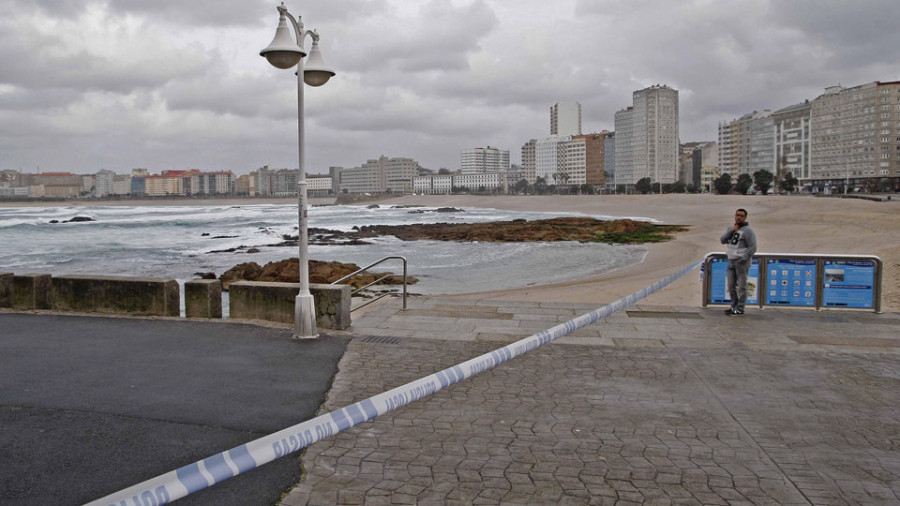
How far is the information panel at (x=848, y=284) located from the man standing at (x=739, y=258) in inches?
54.1

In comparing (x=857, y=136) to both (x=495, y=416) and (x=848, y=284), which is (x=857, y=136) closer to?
(x=848, y=284)

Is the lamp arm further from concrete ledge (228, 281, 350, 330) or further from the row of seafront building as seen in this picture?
the row of seafront building

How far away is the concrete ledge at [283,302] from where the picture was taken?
848 cm

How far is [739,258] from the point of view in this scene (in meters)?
9.56

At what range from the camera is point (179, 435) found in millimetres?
4605

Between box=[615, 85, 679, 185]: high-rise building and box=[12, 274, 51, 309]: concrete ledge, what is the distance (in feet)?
583

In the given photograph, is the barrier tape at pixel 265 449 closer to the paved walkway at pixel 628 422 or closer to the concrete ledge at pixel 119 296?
the paved walkway at pixel 628 422

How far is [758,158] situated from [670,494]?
7562 inches

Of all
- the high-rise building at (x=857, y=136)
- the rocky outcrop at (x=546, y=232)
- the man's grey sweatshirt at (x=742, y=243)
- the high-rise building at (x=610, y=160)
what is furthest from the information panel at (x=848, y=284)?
the high-rise building at (x=610, y=160)

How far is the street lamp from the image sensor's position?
7.43 meters

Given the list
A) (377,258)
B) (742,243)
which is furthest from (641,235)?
(742,243)

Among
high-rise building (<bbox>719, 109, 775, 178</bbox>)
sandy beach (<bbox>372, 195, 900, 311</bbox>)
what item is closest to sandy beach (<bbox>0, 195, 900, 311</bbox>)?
sandy beach (<bbox>372, 195, 900, 311</bbox>)

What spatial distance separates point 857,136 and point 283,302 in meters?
159

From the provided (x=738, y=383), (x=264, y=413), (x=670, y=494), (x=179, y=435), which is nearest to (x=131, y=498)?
(x=179, y=435)
